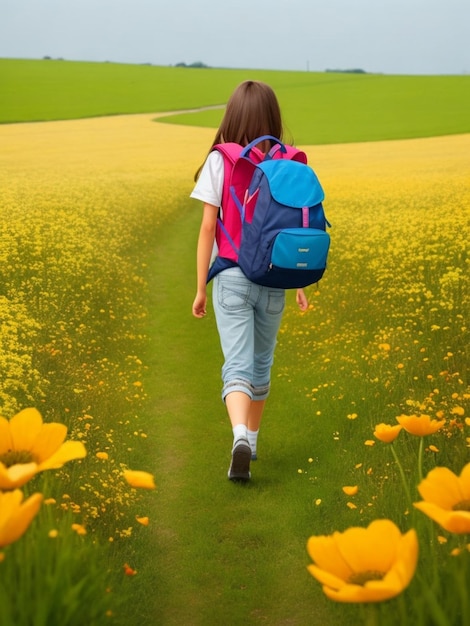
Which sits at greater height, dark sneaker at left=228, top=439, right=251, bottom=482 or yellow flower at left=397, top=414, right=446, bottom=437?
yellow flower at left=397, top=414, right=446, bottom=437

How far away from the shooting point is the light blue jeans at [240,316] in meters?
4.77

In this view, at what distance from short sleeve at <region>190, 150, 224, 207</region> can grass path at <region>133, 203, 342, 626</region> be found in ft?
5.74

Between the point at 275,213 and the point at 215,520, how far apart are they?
5.64 ft

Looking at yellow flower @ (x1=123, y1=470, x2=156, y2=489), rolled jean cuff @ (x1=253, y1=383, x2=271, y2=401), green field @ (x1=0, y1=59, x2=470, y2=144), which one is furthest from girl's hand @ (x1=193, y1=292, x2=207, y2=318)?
green field @ (x1=0, y1=59, x2=470, y2=144)

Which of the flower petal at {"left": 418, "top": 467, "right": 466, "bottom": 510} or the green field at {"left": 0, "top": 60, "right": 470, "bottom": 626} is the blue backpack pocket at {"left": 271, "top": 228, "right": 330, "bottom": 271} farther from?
the flower petal at {"left": 418, "top": 467, "right": 466, "bottom": 510}

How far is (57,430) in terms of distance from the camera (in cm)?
253

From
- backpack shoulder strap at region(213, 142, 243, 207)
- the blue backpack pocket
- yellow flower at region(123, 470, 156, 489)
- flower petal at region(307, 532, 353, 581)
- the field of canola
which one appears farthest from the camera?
the field of canola

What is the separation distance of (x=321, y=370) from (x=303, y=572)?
10.7 feet

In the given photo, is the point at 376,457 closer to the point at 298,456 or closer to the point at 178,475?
the point at 298,456

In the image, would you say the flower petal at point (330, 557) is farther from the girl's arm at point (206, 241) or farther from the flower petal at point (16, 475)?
the girl's arm at point (206, 241)

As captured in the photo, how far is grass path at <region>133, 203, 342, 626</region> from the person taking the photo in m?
3.88

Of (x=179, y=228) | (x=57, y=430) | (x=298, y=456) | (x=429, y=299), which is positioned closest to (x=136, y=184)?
(x=179, y=228)

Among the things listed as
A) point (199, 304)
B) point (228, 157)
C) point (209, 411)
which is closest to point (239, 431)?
point (199, 304)

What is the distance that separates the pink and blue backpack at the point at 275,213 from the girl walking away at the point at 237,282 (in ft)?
0.28
